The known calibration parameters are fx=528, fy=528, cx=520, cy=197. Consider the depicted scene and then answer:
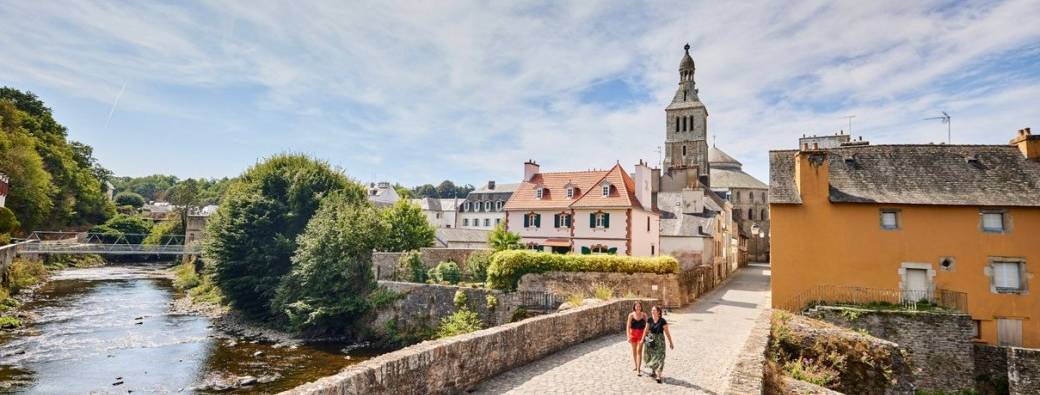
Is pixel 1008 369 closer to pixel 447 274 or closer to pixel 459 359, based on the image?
pixel 459 359

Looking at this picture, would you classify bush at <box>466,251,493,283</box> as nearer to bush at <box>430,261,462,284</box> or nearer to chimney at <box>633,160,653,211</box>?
bush at <box>430,261,462,284</box>

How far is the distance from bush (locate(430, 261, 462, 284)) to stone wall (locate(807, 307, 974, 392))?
17.8 m

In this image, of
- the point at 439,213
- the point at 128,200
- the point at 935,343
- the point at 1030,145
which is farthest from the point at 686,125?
the point at 128,200

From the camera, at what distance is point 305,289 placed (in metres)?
26.8

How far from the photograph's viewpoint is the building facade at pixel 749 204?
69062mm

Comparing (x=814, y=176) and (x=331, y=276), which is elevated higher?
(x=814, y=176)

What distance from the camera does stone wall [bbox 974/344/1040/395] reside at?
62.4 ft

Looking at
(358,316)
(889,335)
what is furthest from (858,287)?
(358,316)

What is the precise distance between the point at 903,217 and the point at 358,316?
25523 mm

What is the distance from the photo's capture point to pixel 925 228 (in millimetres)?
22094

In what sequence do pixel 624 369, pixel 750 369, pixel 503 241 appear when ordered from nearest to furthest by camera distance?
pixel 750 369, pixel 624 369, pixel 503 241

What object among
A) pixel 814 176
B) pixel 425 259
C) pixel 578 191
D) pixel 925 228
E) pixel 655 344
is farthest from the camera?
pixel 578 191

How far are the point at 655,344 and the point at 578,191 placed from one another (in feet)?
79.1

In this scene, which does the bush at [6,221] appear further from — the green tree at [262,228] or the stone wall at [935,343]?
the stone wall at [935,343]
